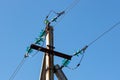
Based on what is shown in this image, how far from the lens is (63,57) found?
18.0 meters

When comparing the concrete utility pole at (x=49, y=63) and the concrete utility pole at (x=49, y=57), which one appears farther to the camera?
the concrete utility pole at (x=49, y=63)

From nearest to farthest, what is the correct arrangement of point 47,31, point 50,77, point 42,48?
1. point 50,77
2. point 42,48
3. point 47,31

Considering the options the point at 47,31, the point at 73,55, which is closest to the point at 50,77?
the point at 73,55

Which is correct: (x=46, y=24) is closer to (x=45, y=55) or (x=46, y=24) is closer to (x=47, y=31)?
(x=47, y=31)

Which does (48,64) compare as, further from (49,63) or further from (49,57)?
(49,57)

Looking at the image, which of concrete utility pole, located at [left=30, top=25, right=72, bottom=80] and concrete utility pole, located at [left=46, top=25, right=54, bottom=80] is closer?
concrete utility pole, located at [left=46, top=25, right=54, bottom=80]

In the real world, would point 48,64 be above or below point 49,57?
below

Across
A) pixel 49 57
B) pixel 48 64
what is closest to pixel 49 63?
pixel 48 64

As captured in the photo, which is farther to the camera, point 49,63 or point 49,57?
point 49,57

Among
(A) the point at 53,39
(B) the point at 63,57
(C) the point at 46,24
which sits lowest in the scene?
(B) the point at 63,57

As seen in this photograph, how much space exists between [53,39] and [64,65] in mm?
1597

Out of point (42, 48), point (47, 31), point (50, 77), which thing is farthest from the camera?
point (47, 31)

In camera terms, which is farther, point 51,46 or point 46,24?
point 46,24

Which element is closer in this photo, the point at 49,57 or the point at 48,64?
the point at 48,64
